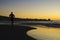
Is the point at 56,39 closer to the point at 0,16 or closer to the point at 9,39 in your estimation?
the point at 9,39

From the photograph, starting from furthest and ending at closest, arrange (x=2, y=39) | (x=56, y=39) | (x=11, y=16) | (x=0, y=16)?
(x=0, y=16), (x=11, y=16), (x=56, y=39), (x=2, y=39)

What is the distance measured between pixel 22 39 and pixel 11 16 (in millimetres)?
10653

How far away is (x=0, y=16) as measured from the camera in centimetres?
13288

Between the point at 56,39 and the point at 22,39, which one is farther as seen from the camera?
the point at 56,39

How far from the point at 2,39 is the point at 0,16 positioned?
392 feet

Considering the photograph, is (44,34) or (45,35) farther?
(44,34)

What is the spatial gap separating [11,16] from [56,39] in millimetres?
9786

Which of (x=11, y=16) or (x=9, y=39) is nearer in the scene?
(x=9, y=39)

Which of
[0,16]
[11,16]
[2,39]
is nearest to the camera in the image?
[2,39]

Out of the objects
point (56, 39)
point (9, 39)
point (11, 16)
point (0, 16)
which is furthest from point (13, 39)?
point (0, 16)

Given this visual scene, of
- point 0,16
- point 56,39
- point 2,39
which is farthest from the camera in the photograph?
point 0,16

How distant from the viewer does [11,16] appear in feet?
85.6

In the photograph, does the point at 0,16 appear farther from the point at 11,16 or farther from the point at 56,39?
the point at 56,39

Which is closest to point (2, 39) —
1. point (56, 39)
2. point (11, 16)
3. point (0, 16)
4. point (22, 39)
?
point (22, 39)
